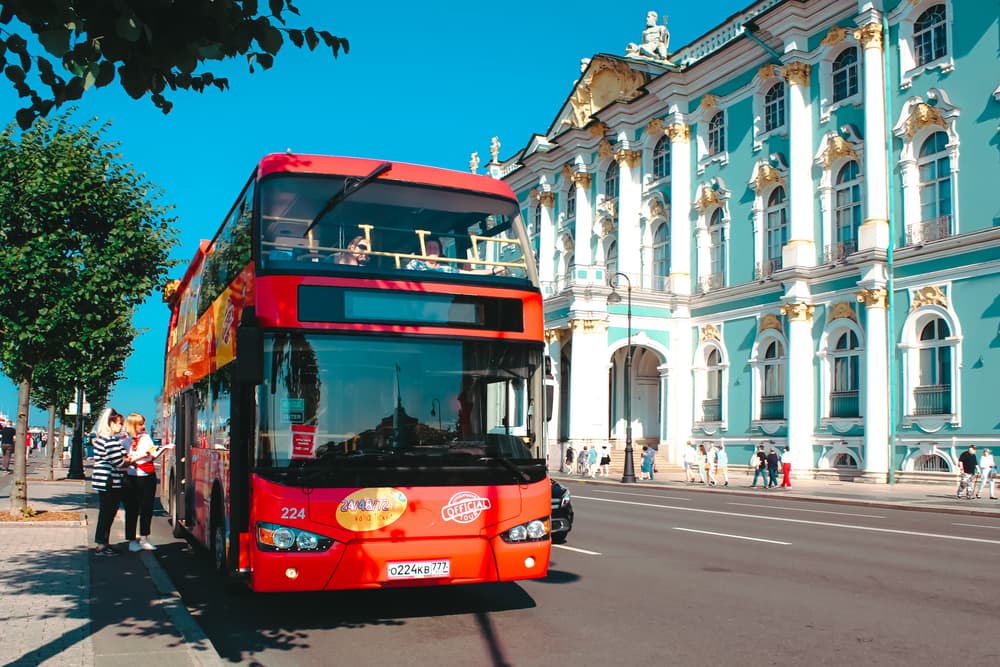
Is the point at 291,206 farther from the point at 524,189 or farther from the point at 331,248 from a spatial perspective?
the point at 524,189

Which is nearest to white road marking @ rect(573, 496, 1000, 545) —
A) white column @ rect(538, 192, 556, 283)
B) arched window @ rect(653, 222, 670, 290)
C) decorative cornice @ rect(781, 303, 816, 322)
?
decorative cornice @ rect(781, 303, 816, 322)

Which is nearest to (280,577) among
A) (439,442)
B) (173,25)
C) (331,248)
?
(439,442)

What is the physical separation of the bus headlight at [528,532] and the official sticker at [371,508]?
3.09 ft

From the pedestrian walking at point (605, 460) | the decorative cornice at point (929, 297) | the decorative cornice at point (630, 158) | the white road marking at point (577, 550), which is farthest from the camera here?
the decorative cornice at point (630, 158)

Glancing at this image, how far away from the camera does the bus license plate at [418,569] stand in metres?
7.95

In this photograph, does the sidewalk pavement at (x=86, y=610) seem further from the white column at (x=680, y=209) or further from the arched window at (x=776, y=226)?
the white column at (x=680, y=209)

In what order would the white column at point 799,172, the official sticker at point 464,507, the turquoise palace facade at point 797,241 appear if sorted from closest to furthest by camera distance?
the official sticker at point 464,507, the turquoise palace facade at point 797,241, the white column at point 799,172

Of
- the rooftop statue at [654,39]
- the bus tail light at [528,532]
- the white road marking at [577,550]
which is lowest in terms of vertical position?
the white road marking at [577,550]

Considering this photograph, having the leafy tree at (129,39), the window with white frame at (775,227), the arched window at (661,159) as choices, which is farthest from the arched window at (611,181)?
the leafy tree at (129,39)

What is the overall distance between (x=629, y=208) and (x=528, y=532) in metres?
40.0

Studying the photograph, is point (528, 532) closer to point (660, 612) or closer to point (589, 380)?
point (660, 612)

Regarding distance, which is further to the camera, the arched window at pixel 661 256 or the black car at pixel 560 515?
the arched window at pixel 661 256

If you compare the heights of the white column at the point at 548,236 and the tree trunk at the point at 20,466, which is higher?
the white column at the point at 548,236

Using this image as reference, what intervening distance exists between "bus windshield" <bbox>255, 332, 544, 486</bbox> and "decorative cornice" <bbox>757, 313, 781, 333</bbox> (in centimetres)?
3079
